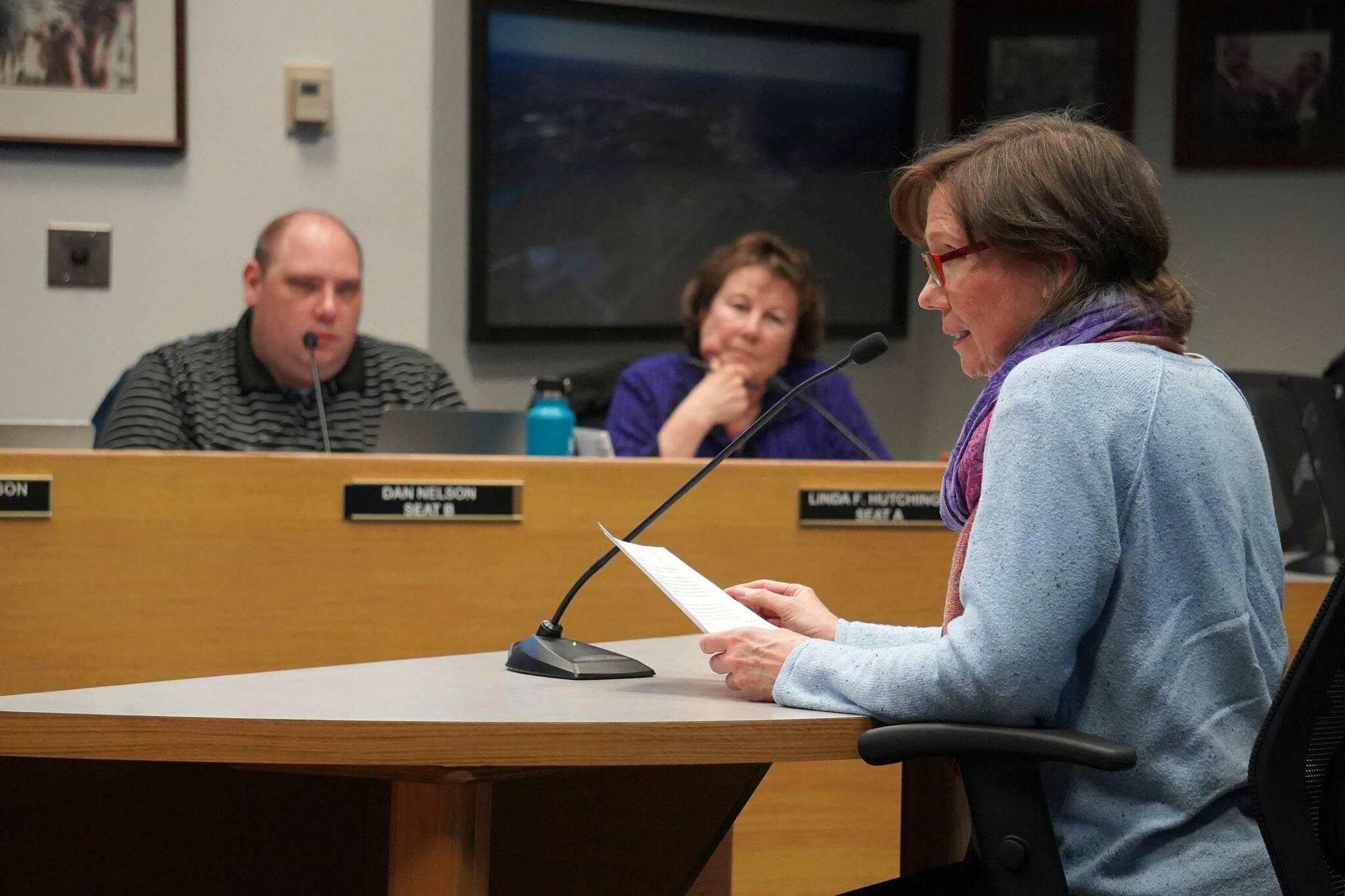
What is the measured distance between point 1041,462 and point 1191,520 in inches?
5.1

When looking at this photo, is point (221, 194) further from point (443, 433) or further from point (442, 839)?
point (442, 839)

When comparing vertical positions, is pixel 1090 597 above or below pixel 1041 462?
below

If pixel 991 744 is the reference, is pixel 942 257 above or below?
above

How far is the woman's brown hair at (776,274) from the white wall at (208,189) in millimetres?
789

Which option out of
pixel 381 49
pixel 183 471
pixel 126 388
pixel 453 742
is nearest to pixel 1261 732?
pixel 453 742

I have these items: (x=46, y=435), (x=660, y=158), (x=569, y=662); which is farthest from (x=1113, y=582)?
(x=660, y=158)

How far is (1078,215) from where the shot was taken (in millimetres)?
1214

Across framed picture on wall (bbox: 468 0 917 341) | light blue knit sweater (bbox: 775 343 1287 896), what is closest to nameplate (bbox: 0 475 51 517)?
light blue knit sweater (bbox: 775 343 1287 896)

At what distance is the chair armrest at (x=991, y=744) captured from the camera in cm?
108

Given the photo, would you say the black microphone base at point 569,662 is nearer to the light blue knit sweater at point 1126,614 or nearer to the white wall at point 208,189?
the light blue knit sweater at point 1126,614

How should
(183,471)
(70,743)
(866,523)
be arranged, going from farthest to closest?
1. (866,523)
2. (183,471)
3. (70,743)

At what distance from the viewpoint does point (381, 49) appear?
340 cm

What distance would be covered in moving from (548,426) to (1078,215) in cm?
134

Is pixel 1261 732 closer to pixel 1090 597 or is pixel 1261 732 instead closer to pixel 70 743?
pixel 1090 597
